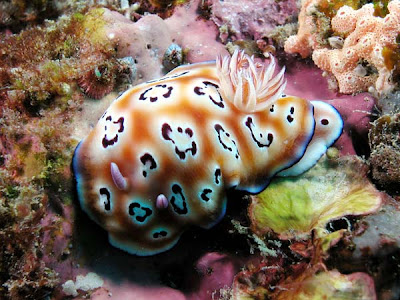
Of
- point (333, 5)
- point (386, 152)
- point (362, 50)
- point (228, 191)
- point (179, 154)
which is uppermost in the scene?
point (333, 5)

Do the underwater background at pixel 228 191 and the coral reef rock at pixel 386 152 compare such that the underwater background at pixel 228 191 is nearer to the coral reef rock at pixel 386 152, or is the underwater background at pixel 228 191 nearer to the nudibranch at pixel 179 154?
the coral reef rock at pixel 386 152

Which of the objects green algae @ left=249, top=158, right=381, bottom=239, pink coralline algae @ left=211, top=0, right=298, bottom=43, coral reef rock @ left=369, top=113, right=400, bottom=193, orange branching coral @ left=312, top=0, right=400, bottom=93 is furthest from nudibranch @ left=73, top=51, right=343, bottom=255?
pink coralline algae @ left=211, top=0, right=298, bottom=43

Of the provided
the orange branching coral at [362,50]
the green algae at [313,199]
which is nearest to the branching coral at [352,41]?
the orange branching coral at [362,50]

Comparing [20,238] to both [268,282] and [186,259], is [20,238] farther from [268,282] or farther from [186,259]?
[268,282]

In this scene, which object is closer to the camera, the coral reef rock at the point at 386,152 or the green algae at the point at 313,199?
the green algae at the point at 313,199

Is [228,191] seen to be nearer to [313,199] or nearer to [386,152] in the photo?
[313,199]

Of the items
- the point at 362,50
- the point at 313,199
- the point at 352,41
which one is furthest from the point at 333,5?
the point at 313,199
